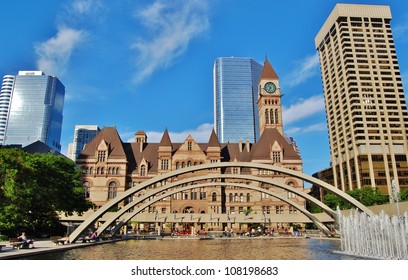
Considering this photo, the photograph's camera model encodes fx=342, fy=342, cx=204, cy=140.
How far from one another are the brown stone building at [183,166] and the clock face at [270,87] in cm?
1955

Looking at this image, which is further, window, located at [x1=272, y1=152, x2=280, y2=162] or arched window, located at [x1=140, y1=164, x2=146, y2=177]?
arched window, located at [x1=140, y1=164, x2=146, y2=177]

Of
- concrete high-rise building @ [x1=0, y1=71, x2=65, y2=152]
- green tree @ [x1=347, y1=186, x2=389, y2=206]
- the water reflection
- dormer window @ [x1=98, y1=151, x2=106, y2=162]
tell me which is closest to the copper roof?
dormer window @ [x1=98, y1=151, x2=106, y2=162]

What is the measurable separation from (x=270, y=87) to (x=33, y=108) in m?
128

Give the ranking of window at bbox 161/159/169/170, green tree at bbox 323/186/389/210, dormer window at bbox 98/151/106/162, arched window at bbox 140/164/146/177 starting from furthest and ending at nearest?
arched window at bbox 140/164/146/177 → dormer window at bbox 98/151/106/162 → window at bbox 161/159/169/170 → green tree at bbox 323/186/389/210

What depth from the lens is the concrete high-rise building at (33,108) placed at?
15525 cm

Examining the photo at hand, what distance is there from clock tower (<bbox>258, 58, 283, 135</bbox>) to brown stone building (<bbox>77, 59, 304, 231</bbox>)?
11.2 meters

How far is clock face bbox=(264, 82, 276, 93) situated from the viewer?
8969 centimetres

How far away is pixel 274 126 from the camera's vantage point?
83.9 meters

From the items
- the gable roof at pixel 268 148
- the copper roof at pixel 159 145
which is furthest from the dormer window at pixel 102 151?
the gable roof at pixel 268 148

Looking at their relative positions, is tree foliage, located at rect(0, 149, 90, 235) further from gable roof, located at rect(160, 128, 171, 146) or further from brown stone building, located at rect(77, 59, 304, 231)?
gable roof, located at rect(160, 128, 171, 146)

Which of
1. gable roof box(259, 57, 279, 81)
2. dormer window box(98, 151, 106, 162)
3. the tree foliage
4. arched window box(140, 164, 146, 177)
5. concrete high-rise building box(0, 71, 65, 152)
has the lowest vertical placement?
the tree foliage

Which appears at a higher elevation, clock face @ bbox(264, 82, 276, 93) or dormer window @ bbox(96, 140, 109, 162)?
clock face @ bbox(264, 82, 276, 93)

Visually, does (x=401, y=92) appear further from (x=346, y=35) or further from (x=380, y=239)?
(x=380, y=239)

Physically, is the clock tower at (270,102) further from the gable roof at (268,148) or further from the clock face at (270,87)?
the gable roof at (268,148)
